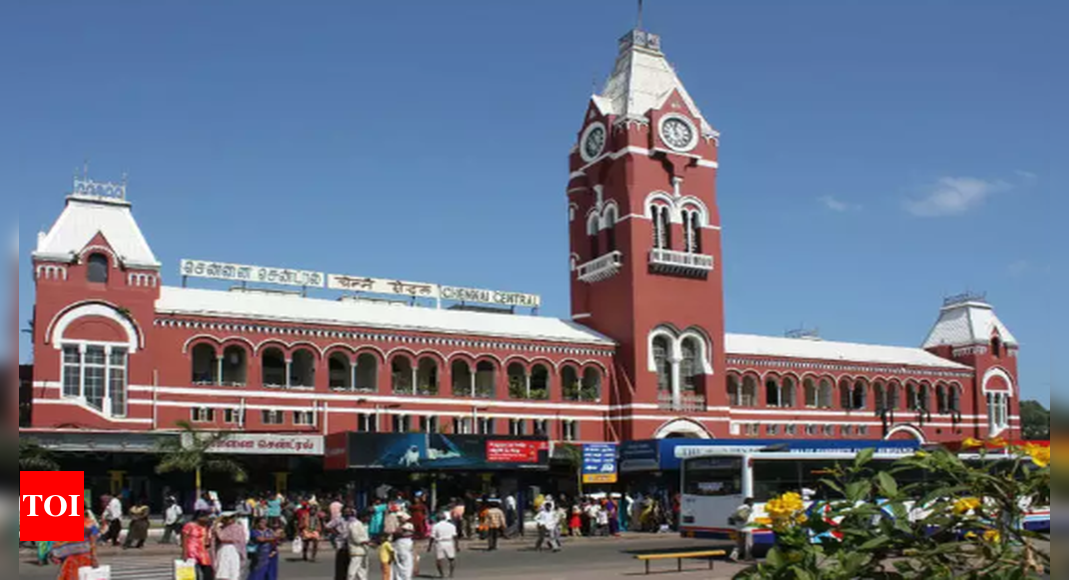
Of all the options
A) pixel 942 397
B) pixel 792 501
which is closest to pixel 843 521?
pixel 792 501

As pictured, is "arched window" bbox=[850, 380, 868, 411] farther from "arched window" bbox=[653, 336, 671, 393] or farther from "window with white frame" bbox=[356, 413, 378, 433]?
"window with white frame" bbox=[356, 413, 378, 433]

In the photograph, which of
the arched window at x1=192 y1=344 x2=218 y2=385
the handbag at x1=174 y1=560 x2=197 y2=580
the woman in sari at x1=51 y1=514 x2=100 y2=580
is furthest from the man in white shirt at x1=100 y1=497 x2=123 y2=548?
the handbag at x1=174 y1=560 x2=197 y2=580

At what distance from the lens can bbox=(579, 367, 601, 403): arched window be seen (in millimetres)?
54312

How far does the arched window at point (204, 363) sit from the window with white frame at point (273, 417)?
2.59 m

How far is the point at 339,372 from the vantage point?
2035 inches

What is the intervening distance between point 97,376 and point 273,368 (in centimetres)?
872

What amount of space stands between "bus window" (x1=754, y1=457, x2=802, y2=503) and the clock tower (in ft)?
77.5

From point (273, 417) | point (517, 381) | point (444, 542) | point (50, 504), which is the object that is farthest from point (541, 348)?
point (50, 504)

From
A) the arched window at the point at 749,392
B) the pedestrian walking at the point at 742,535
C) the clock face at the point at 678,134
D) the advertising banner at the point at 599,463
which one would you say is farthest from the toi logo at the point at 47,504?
the arched window at the point at 749,392

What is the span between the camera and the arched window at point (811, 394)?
6347 centimetres

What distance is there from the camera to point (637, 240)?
180 feet

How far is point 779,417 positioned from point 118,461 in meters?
34.6

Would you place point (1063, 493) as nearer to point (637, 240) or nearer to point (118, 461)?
point (118, 461)

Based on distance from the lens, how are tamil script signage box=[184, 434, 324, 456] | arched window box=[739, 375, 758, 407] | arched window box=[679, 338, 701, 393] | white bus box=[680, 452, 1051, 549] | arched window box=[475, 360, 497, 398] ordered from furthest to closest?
arched window box=[739, 375, 758, 407] < arched window box=[679, 338, 701, 393] < arched window box=[475, 360, 497, 398] < tamil script signage box=[184, 434, 324, 456] < white bus box=[680, 452, 1051, 549]
